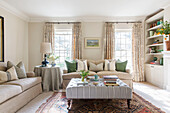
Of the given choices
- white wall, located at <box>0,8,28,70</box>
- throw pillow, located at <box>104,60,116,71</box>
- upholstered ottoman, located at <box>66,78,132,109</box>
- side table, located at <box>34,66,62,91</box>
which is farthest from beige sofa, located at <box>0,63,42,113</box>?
throw pillow, located at <box>104,60,116,71</box>

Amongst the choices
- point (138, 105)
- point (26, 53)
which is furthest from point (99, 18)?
point (138, 105)

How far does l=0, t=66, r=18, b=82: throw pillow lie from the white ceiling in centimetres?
218

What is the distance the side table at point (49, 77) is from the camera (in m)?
4.06

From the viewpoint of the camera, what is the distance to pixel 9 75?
3.17 metres

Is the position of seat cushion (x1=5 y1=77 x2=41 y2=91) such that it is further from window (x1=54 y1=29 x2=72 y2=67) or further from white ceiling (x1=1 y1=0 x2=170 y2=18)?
white ceiling (x1=1 y1=0 x2=170 y2=18)

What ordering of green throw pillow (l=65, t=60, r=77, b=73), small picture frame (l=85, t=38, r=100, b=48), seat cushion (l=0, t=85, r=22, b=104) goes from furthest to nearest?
small picture frame (l=85, t=38, r=100, b=48) < green throw pillow (l=65, t=60, r=77, b=73) < seat cushion (l=0, t=85, r=22, b=104)

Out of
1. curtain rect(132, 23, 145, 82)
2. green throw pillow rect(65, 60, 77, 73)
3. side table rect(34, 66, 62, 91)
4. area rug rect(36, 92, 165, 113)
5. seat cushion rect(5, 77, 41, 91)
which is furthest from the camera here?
curtain rect(132, 23, 145, 82)

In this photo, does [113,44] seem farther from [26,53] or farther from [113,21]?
[26,53]

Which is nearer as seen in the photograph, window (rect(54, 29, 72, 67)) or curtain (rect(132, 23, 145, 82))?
curtain (rect(132, 23, 145, 82))

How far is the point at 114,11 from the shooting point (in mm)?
4875

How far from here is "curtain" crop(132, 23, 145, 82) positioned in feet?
18.0

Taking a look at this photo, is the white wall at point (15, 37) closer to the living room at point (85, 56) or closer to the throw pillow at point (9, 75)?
the living room at point (85, 56)

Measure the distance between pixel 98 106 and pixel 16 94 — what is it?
1746 millimetres

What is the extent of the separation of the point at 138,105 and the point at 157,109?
370 mm
